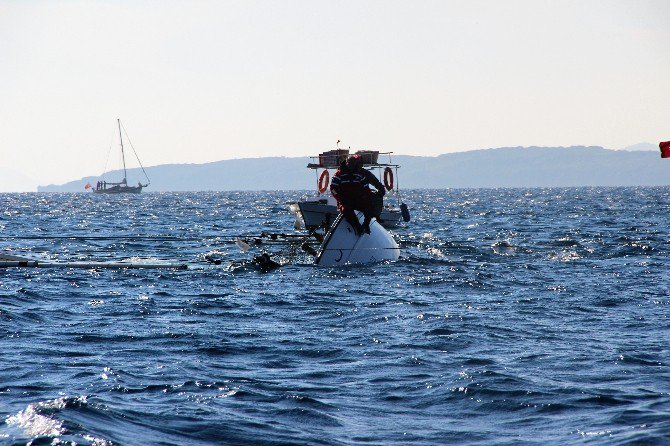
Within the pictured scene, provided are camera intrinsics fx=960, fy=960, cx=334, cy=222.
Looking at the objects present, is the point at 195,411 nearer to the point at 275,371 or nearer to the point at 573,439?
the point at 275,371

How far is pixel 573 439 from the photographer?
8.22m

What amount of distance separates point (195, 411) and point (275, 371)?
1940mm

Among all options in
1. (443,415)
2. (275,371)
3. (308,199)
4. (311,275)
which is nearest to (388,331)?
(275,371)

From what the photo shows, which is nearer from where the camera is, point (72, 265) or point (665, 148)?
point (665, 148)

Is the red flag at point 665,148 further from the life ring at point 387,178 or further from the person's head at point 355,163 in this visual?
the life ring at point 387,178

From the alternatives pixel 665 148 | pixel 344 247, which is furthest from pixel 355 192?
pixel 665 148

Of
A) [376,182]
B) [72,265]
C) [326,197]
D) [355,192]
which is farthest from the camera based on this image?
[326,197]

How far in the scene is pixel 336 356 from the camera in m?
11.8

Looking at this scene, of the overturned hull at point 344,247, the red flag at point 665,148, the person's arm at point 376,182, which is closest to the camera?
the red flag at point 665,148

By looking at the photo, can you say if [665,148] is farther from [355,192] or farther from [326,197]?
[326,197]

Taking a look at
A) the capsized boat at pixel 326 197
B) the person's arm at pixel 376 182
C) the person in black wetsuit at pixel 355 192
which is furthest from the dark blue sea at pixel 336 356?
the capsized boat at pixel 326 197

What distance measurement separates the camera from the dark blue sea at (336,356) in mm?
8594

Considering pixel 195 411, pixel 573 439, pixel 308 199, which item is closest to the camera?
pixel 573 439

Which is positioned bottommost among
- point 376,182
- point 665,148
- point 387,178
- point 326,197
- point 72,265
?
point 72,265
